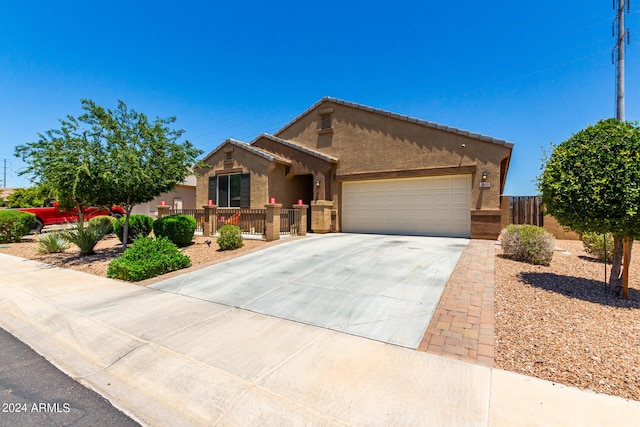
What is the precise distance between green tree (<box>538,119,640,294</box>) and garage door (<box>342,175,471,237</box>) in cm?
659

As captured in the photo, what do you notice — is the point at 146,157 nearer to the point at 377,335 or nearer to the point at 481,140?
the point at 377,335

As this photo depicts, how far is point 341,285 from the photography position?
19.7 feet

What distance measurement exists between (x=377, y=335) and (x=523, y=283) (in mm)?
3911

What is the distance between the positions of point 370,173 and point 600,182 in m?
9.44

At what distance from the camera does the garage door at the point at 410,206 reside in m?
12.5

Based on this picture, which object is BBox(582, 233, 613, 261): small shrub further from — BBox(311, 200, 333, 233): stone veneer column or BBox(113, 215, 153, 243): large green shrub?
BBox(113, 215, 153, 243): large green shrub

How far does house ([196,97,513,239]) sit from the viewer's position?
12000mm

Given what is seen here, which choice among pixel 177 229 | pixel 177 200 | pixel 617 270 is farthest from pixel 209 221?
→ pixel 617 270

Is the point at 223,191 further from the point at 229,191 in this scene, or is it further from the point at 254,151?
the point at 254,151

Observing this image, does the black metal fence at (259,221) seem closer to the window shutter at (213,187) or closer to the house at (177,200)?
the window shutter at (213,187)

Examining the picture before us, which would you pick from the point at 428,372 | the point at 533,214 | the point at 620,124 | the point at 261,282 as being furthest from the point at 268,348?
the point at 533,214

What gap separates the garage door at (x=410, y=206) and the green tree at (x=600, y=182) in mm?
6587

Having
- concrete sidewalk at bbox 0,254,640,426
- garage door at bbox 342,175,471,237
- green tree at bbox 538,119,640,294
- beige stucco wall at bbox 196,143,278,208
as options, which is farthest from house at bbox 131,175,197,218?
green tree at bbox 538,119,640,294

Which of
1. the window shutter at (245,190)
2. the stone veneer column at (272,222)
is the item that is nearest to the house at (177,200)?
the window shutter at (245,190)
